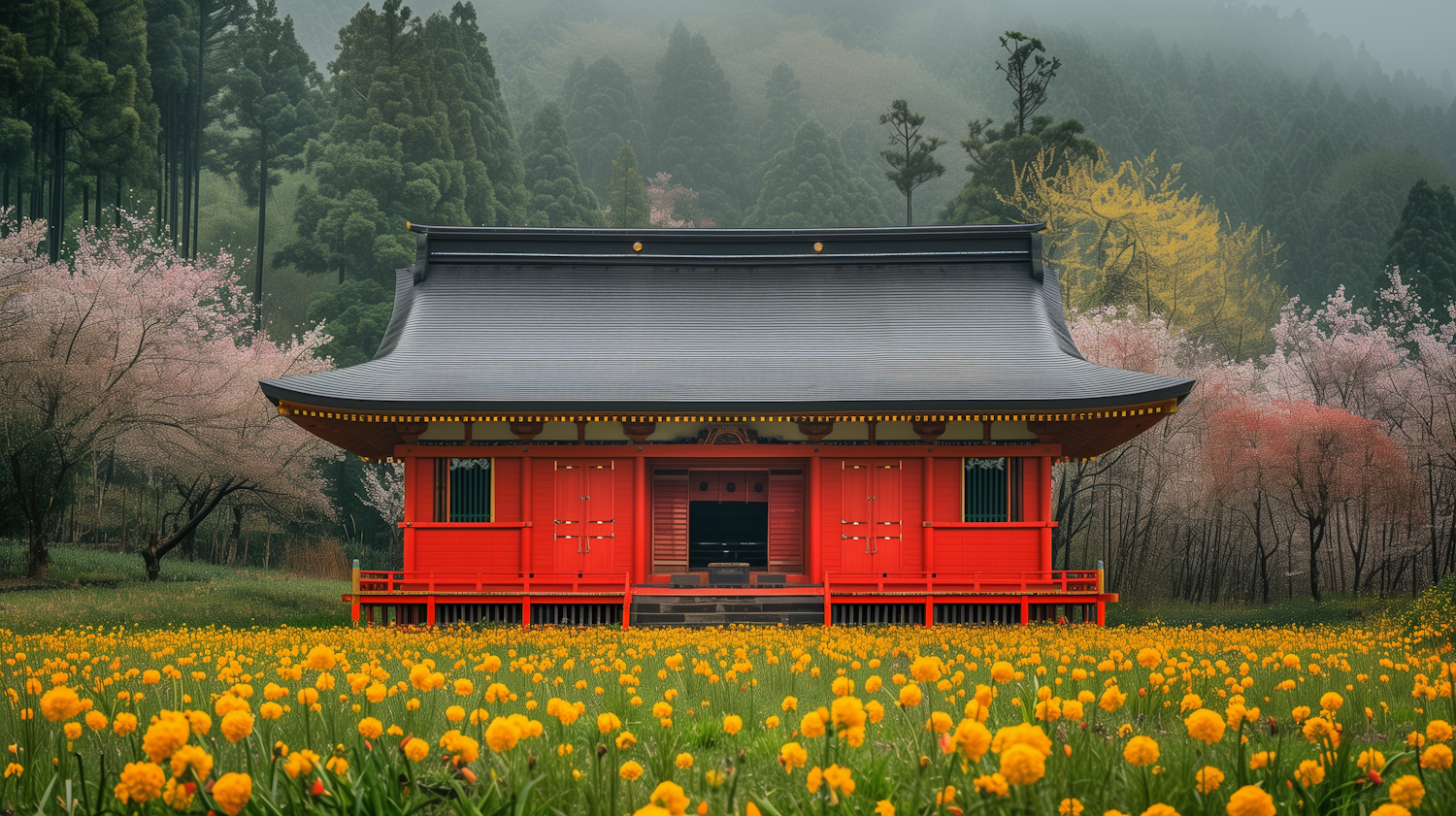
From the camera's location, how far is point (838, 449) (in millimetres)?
17391

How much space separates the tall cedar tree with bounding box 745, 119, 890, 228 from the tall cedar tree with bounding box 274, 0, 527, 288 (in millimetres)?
20726

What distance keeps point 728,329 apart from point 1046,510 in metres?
7.23

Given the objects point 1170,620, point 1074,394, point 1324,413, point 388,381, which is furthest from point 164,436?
point 1324,413

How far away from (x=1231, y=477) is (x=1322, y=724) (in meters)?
24.7

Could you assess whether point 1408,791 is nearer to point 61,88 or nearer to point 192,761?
point 192,761

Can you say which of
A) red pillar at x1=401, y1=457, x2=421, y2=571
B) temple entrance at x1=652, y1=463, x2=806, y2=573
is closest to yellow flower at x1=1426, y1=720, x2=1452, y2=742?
temple entrance at x1=652, y1=463, x2=806, y2=573

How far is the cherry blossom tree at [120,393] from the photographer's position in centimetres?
2138

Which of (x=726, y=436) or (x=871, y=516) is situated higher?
(x=726, y=436)

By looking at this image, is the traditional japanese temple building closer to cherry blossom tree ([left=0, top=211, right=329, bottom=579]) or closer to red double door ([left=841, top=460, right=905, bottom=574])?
red double door ([left=841, top=460, right=905, bottom=574])

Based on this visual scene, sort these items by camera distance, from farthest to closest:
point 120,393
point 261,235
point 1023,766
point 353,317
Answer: point 261,235 < point 353,317 < point 120,393 < point 1023,766

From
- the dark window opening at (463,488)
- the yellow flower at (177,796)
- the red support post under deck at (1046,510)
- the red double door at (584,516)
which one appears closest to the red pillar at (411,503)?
the dark window opening at (463,488)

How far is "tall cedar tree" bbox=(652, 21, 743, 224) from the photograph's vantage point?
7681 centimetres

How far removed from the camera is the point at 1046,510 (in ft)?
55.6

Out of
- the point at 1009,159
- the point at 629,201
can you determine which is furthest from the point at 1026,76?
the point at 629,201
